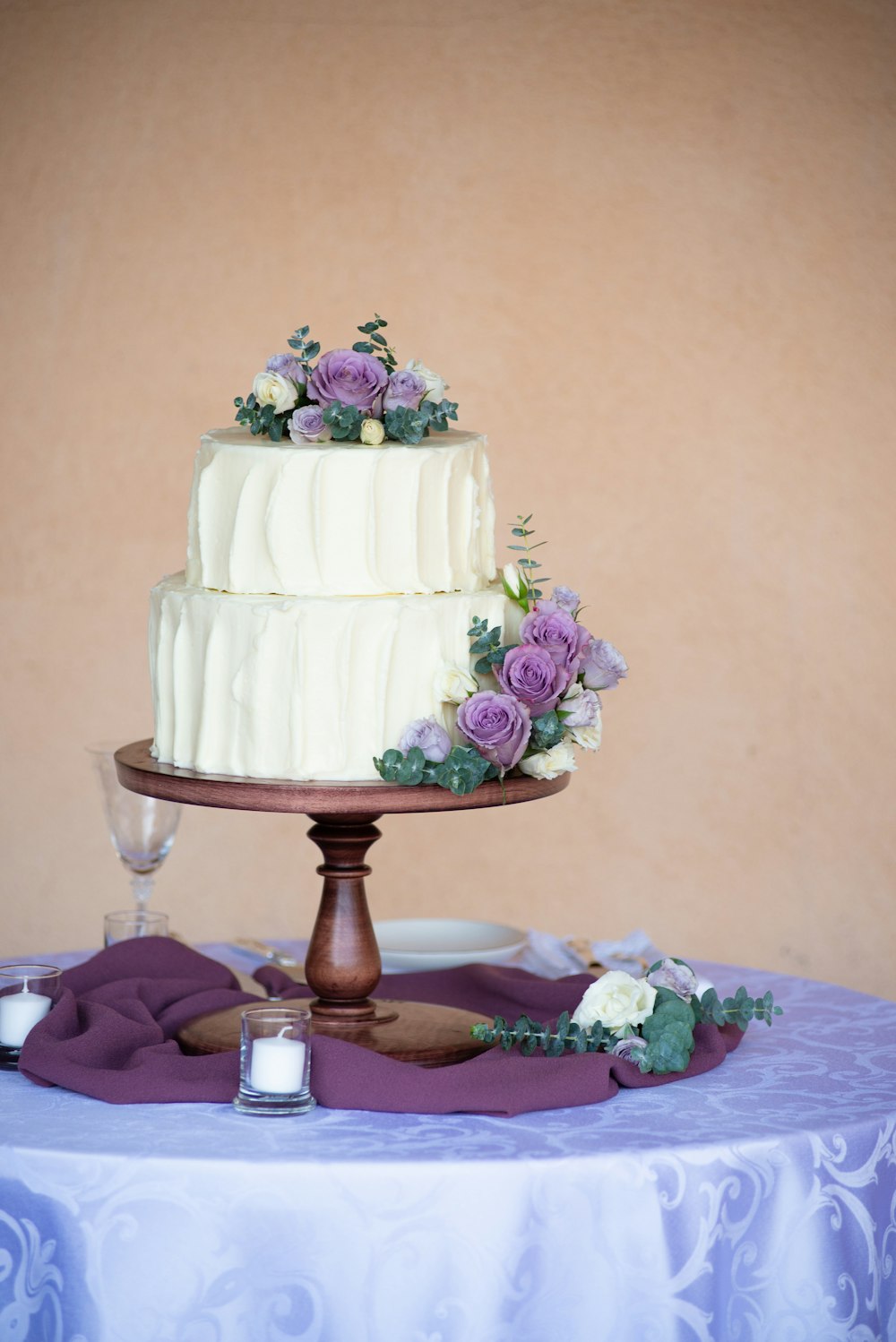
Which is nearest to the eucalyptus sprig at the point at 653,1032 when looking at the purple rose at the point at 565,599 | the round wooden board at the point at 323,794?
the round wooden board at the point at 323,794

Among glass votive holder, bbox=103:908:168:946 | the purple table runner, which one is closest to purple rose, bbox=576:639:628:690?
the purple table runner

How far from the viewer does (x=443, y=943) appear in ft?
9.21

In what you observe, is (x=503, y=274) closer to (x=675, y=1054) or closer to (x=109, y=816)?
(x=109, y=816)

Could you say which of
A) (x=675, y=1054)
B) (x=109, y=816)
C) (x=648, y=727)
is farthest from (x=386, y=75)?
(x=675, y=1054)

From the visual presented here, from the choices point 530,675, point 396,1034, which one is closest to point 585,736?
point 530,675

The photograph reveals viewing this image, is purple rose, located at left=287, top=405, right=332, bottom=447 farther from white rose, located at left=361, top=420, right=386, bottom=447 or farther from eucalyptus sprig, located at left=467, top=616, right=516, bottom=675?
eucalyptus sprig, located at left=467, top=616, right=516, bottom=675

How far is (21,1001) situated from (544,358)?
11.0 feet

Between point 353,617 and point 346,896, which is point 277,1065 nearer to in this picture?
point 346,896

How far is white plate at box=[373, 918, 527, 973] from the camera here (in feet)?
8.84

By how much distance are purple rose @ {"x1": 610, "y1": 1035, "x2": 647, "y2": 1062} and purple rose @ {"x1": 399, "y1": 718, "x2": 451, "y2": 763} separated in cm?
41

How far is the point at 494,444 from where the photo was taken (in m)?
5.01

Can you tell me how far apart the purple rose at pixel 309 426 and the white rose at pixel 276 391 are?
32mm

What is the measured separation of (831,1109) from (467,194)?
12.2 ft

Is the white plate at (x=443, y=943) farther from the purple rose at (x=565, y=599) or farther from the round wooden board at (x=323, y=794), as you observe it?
the purple rose at (x=565, y=599)
